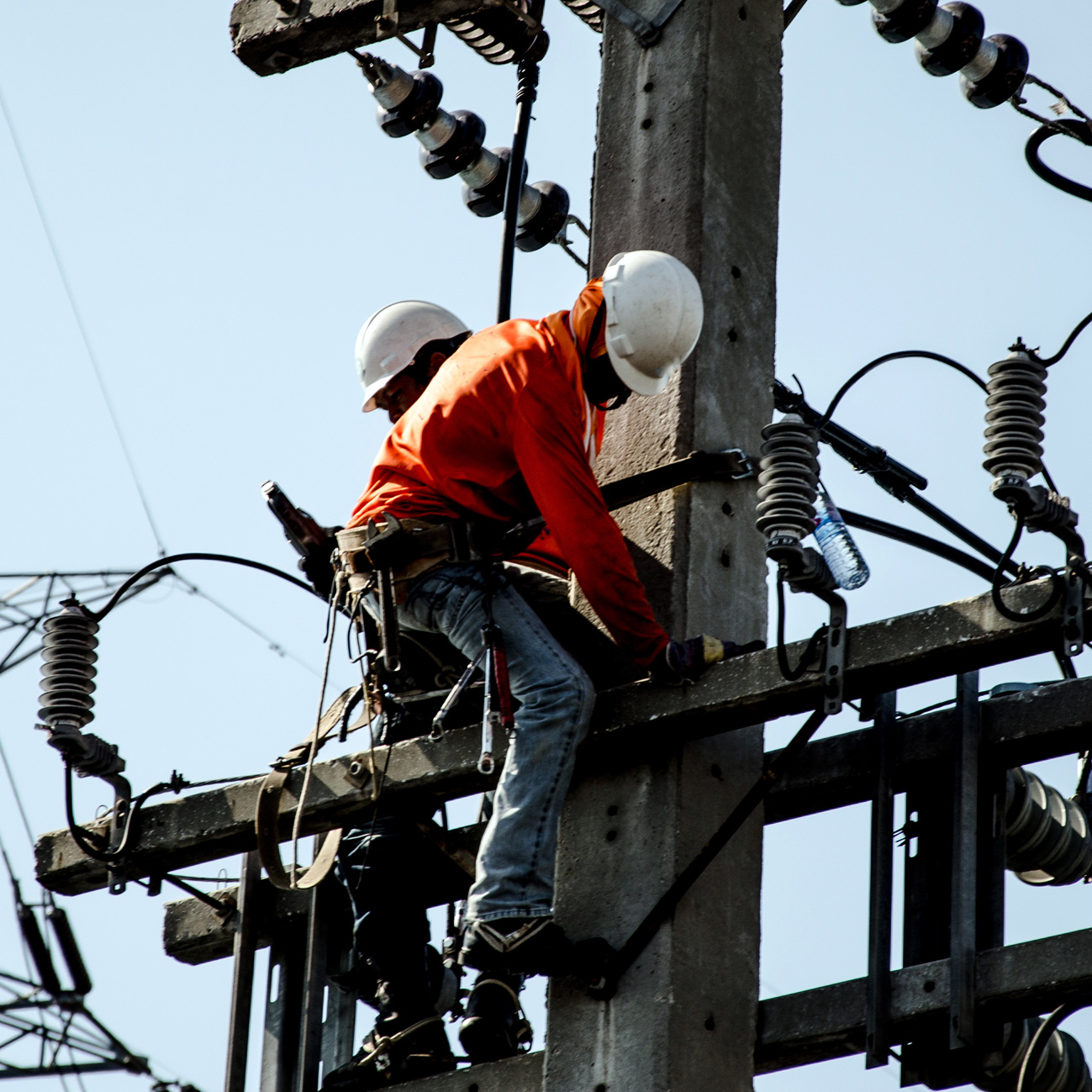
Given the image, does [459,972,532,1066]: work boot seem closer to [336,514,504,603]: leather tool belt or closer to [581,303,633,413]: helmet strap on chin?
[336,514,504,603]: leather tool belt

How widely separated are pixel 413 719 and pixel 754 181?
7.56ft

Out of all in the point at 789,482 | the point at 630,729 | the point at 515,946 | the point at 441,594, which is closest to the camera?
the point at 789,482

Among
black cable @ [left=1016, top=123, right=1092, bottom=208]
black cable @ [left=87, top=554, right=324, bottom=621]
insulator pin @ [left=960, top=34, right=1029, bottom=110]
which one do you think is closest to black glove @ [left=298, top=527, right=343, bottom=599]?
black cable @ [left=87, top=554, right=324, bottom=621]

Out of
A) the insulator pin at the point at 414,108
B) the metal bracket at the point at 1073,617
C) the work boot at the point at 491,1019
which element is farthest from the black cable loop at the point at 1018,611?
the insulator pin at the point at 414,108

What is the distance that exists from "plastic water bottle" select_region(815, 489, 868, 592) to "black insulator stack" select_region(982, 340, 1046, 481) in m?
0.50

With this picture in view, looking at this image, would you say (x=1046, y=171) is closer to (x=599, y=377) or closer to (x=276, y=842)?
(x=599, y=377)

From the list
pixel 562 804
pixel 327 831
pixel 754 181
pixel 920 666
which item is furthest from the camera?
pixel 754 181

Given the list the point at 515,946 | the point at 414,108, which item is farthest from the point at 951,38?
the point at 515,946

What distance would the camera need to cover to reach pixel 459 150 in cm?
1016

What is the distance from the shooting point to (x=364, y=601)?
286 inches

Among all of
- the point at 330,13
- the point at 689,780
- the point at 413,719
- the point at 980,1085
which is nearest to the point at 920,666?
the point at 689,780

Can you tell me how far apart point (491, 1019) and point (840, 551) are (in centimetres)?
178

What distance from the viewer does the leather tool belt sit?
7035 mm

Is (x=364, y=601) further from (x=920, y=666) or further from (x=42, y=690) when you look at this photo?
(x=920, y=666)
